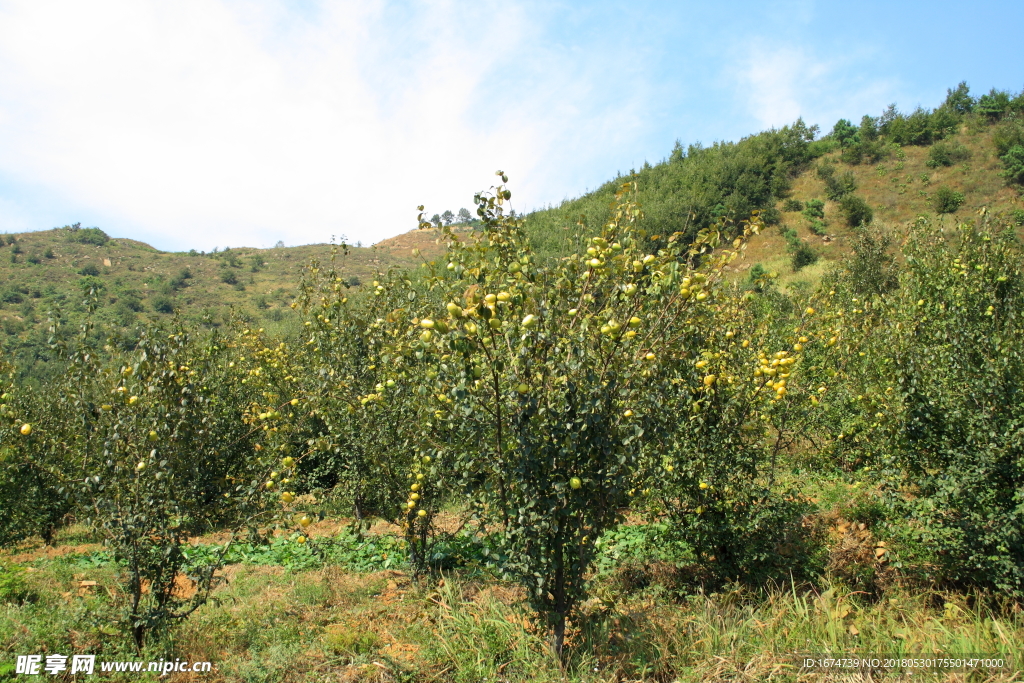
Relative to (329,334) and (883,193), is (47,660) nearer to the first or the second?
(329,334)

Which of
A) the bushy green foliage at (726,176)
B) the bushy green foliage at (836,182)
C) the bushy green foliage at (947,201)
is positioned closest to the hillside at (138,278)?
the bushy green foliage at (726,176)

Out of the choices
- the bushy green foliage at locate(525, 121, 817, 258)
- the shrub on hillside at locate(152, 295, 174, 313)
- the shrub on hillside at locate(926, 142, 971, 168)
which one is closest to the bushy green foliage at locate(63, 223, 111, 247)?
the shrub on hillside at locate(152, 295, 174, 313)

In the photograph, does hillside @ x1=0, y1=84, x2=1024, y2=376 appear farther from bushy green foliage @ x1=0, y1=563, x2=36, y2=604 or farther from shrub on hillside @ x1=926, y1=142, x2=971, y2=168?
bushy green foliage @ x1=0, y1=563, x2=36, y2=604

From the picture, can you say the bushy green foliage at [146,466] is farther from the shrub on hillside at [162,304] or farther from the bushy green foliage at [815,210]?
the shrub on hillside at [162,304]

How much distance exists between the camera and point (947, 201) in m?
30.3

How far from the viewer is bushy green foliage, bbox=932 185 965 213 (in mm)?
30078

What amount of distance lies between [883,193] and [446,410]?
4042cm

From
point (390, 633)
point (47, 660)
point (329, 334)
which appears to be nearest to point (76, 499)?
point (47, 660)

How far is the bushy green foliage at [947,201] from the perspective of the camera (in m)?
30.1

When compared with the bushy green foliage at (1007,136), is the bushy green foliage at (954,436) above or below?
below

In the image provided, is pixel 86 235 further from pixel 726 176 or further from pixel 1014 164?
pixel 1014 164

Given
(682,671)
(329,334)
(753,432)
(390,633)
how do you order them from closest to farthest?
(682,671)
(390,633)
(753,432)
(329,334)

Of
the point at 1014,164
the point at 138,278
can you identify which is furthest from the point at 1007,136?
the point at 138,278

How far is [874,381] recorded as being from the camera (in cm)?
654
